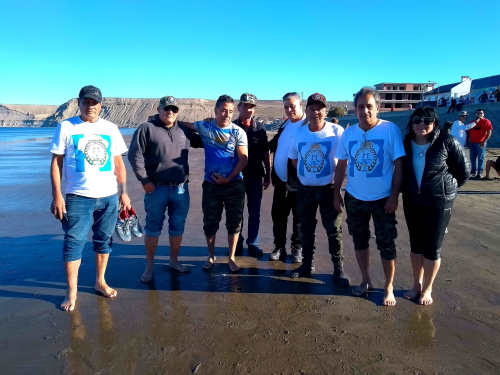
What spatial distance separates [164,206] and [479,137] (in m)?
9.62

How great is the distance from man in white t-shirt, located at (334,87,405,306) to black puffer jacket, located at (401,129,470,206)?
0.69 feet

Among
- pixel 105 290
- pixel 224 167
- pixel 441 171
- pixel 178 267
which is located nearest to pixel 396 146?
pixel 441 171

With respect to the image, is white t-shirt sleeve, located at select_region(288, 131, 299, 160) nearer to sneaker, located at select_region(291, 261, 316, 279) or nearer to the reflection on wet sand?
sneaker, located at select_region(291, 261, 316, 279)

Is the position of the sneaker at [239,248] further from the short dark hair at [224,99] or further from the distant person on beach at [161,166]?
the short dark hair at [224,99]

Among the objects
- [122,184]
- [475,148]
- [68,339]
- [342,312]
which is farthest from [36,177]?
[475,148]

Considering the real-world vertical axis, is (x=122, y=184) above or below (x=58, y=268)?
above

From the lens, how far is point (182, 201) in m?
4.19

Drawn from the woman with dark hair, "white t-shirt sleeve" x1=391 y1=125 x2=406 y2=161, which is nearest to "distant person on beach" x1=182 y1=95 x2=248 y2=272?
"white t-shirt sleeve" x1=391 y1=125 x2=406 y2=161

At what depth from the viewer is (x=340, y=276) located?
4023mm

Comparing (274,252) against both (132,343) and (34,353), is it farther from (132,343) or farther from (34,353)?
(34,353)

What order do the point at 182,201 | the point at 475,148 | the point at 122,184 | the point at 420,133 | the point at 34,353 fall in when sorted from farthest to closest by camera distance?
1. the point at 475,148
2. the point at 182,201
3. the point at 122,184
4. the point at 420,133
5. the point at 34,353

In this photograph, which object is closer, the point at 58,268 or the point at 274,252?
the point at 58,268

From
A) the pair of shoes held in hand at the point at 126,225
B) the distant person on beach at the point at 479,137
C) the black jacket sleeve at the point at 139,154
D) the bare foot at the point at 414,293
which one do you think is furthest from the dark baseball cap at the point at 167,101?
the distant person on beach at the point at 479,137

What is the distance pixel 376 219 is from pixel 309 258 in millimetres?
993
